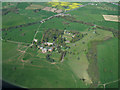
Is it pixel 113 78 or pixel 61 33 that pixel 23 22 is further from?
pixel 113 78

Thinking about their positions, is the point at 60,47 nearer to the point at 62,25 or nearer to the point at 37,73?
the point at 37,73

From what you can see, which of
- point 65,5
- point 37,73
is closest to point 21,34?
point 37,73

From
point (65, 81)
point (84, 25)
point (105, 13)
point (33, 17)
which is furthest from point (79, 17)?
point (65, 81)

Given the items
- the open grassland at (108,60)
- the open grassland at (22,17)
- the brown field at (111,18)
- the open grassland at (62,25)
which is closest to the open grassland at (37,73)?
the open grassland at (108,60)

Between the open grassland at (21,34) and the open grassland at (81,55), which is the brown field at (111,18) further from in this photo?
the open grassland at (21,34)

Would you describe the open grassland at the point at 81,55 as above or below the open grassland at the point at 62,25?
below

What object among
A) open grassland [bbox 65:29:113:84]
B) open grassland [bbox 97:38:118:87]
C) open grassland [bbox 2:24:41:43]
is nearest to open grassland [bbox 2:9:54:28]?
open grassland [bbox 2:24:41:43]

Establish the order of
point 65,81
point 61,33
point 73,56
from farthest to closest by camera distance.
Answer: point 61,33 < point 73,56 < point 65,81
